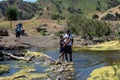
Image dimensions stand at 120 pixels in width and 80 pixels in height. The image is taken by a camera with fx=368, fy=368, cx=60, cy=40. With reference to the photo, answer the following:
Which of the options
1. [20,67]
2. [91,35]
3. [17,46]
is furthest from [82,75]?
[91,35]

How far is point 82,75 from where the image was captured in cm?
2584

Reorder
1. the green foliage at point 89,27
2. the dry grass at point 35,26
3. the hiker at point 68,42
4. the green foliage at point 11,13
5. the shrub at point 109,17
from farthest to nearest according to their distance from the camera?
the shrub at point 109,17 < the green foliage at point 11,13 < the dry grass at point 35,26 < the green foliage at point 89,27 < the hiker at point 68,42

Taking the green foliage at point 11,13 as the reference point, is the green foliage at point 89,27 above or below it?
below

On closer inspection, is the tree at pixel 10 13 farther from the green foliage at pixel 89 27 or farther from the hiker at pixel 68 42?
the hiker at pixel 68 42

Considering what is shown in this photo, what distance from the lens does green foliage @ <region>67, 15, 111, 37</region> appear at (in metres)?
66.9

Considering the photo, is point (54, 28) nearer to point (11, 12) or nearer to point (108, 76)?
point (11, 12)

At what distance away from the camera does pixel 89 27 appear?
67000mm

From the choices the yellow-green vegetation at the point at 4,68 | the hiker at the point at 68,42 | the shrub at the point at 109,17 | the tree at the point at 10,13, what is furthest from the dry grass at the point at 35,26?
the yellow-green vegetation at the point at 4,68

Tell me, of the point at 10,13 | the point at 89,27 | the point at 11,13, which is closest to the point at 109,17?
the point at 11,13

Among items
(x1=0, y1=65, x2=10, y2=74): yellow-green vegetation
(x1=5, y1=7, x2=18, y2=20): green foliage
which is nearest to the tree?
(x1=5, y1=7, x2=18, y2=20): green foliage

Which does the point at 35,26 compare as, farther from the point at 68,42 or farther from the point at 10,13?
the point at 68,42

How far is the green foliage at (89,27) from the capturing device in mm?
66938

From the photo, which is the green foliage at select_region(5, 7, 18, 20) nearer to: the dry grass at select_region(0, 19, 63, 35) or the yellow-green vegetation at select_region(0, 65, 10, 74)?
the dry grass at select_region(0, 19, 63, 35)

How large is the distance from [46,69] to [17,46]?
2289 cm
